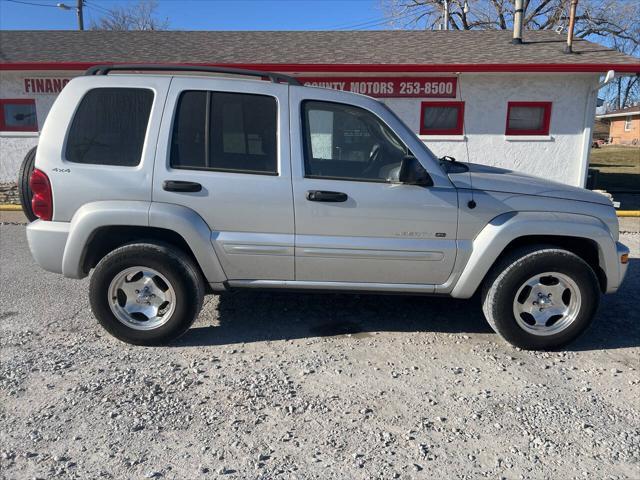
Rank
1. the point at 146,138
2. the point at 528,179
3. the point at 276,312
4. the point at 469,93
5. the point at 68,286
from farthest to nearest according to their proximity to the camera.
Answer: the point at 469,93, the point at 68,286, the point at 276,312, the point at 528,179, the point at 146,138

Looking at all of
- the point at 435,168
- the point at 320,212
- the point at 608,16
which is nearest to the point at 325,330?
the point at 320,212

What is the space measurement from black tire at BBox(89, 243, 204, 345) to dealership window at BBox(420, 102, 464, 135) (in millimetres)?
7713

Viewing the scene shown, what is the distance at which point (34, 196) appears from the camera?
359cm

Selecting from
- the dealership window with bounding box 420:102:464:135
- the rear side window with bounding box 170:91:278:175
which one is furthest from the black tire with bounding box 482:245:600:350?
the dealership window with bounding box 420:102:464:135

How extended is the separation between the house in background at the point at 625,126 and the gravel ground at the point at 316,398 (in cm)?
4744

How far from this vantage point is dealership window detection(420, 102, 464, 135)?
1018 cm

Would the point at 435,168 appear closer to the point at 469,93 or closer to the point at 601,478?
the point at 601,478

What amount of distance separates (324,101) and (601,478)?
2863 millimetres

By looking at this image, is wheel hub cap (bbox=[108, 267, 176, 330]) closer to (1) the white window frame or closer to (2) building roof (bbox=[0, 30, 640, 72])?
(2) building roof (bbox=[0, 30, 640, 72])

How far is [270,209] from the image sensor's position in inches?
140

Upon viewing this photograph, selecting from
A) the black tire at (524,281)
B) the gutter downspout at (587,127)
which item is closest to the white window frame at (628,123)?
the gutter downspout at (587,127)

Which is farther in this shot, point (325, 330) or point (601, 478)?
point (325, 330)

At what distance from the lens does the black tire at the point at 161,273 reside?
3598mm

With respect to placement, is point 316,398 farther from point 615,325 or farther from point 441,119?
point 441,119
